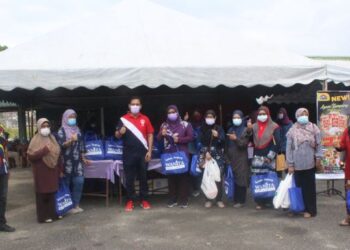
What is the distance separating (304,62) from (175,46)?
2.17 metres

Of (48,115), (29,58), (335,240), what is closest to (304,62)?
(335,240)

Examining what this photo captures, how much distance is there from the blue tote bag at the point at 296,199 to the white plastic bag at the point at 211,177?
1160 mm

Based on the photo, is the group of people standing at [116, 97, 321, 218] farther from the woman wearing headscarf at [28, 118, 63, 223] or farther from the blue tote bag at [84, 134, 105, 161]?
the woman wearing headscarf at [28, 118, 63, 223]

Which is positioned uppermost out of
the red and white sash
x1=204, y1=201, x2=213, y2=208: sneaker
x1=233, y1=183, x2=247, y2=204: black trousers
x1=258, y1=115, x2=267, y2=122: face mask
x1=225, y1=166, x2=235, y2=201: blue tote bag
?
x1=258, y1=115, x2=267, y2=122: face mask

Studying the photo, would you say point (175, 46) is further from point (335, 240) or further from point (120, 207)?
point (335, 240)

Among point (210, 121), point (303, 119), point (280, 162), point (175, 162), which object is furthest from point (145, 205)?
point (303, 119)

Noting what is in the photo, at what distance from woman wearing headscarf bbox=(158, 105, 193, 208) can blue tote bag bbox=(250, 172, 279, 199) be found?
3.64ft

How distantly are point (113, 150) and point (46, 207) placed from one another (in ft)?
4.66

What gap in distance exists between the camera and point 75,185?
6.42 m

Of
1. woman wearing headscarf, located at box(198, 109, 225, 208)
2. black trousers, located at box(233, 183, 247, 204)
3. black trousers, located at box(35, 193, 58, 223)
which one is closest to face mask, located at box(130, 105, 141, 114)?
woman wearing headscarf, located at box(198, 109, 225, 208)

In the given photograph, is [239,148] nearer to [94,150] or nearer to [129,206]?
[129,206]

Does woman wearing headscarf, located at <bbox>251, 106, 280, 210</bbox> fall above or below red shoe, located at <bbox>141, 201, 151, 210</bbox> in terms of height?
above

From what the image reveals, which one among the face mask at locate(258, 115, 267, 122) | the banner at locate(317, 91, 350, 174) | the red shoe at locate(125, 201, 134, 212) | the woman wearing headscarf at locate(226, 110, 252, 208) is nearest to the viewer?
the face mask at locate(258, 115, 267, 122)

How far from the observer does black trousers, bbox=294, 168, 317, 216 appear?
5.80m
